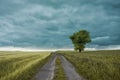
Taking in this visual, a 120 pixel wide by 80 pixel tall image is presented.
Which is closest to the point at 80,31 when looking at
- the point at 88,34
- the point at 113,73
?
the point at 88,34

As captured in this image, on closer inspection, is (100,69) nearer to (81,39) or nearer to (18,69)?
(18,69)

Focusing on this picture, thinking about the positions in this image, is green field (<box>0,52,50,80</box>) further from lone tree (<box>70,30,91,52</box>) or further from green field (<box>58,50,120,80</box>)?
lone tree (<box>70,30,91,52</box>)

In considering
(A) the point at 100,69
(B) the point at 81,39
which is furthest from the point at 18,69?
(B) the point at 81,39

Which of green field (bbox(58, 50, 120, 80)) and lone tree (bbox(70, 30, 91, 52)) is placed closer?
green field (bbox(58, 50, 120, 80))

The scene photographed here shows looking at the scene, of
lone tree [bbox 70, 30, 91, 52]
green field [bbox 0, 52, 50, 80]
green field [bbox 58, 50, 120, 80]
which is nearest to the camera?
green field [bbox 58, 50, 120, 80]

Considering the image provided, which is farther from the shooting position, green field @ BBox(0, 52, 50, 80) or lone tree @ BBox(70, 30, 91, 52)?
lone tree @ BBox(70, 30, 91, 52)

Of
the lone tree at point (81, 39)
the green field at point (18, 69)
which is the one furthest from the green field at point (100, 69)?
the lone tree at point (81, 39)

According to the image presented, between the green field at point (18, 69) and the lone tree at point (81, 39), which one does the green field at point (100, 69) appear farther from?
the lone tree at point (81, 39)

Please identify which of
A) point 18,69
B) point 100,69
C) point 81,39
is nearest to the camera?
point 100,69

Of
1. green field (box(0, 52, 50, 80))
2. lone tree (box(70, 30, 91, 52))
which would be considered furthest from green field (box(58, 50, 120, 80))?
lone tree (box(70, 30, 91, 52))

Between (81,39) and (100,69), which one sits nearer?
(100,69)

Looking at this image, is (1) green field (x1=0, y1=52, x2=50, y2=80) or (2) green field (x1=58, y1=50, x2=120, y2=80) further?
(1) green field (x1=0, y1=52, x2=50, y2=80)

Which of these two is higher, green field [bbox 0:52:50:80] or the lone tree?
the lone tree

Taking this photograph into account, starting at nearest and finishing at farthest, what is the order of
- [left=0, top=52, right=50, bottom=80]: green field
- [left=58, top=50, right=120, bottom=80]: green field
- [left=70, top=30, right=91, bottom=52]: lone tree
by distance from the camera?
[left=58, top=50, right=120, bottom=80]: green field
[left=0, top=52, right=50, bottom=80]: green field
[left=70, top=30, right=91, bottom=52]: lone tree
